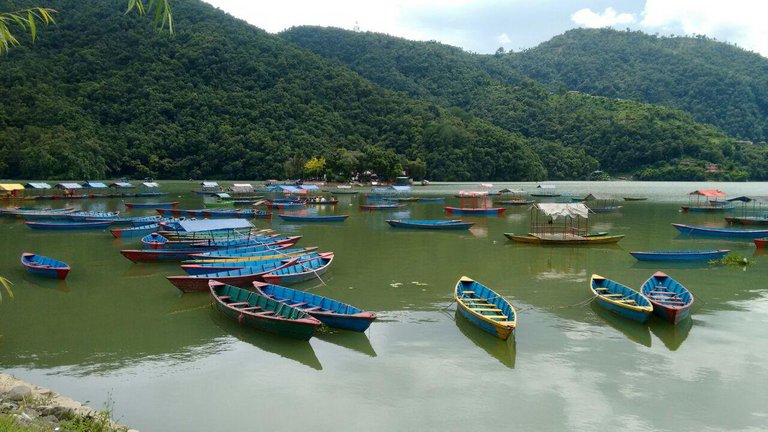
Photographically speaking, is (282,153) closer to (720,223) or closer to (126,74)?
(126,74)

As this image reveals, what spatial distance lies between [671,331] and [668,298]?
90.8 inches

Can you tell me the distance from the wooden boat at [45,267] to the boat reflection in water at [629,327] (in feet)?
64.1

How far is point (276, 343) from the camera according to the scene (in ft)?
48.4

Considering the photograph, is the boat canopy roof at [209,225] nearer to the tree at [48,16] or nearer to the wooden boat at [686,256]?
the wooden boat at [686,256]

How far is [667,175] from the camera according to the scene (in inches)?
5005

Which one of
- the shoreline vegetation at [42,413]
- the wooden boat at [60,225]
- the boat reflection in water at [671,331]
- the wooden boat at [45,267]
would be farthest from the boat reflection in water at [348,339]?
the wooden boat at [60,225]

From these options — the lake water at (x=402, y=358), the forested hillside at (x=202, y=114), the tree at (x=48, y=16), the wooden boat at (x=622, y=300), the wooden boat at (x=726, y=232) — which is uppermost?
the forested hillside at (x=202, y=114)

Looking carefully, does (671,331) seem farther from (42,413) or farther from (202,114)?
(202,114)

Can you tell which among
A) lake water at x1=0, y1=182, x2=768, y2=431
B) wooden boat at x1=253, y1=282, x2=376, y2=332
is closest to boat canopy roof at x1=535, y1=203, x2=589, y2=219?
lake water at x1=0, y1=182, x2=768, y2=431

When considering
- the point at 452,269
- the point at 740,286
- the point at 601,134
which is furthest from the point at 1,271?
the point at 601,134

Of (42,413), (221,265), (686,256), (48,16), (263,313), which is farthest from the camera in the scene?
(686,256)

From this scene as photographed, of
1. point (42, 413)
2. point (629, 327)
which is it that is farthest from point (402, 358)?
point (42, 413)

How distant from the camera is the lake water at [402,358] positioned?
11023mm

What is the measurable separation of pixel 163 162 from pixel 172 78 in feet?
91.6
